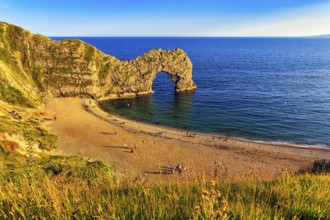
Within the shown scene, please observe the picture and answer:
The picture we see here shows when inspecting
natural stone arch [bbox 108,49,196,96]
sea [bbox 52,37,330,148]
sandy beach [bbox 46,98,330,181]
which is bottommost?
sandy beach [bbox 46,98,330,181]

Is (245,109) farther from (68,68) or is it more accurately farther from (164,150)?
(68,68)

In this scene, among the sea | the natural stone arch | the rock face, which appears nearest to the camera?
the sea

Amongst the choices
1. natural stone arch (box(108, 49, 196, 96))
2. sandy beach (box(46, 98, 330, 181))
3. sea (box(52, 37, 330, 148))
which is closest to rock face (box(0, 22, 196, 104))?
natural stone arch (box(108, 49, 196, 96))

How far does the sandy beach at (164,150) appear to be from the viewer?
114 feet

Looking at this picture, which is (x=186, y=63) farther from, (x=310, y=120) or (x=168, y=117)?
(x=310, y=120)

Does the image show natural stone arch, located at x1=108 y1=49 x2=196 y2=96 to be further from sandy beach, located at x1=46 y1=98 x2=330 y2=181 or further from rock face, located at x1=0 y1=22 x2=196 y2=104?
sandy beach, located at x1=46 y1=98 x2=330 y2=181

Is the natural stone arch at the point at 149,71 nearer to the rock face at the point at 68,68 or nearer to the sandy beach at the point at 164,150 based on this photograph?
the rock face at the point at 68,68

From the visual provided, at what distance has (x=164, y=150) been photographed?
131ft

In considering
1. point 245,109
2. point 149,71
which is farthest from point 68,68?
point 245,109

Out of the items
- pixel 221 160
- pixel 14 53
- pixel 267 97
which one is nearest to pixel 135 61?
pixel 14 53

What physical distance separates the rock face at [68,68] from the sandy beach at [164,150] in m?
15.9

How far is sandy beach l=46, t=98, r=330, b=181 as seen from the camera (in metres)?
34.8

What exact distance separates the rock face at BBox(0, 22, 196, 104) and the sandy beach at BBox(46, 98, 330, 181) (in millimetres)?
15935

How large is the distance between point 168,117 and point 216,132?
14.4 m
